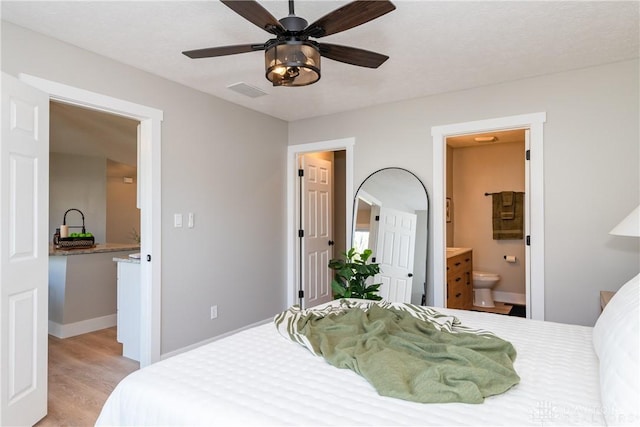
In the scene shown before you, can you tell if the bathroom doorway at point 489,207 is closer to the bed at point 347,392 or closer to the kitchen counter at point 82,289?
the bed at point 347,392

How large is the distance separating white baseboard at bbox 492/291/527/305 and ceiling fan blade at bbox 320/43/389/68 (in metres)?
4.65

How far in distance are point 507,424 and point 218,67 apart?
2870mm

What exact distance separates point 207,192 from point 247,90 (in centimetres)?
102

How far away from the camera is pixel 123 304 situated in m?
3.51

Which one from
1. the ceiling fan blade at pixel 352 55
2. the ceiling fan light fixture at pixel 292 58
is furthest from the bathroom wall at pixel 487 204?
the ceiling fan light fixture at pixel 292 58

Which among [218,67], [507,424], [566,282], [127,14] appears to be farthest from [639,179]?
[127,14]

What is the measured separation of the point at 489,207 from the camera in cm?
567

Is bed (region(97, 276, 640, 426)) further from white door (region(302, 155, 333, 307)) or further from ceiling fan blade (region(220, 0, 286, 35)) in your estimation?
white door (region(302, 155, 333, 307))

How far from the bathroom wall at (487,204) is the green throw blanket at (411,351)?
393 cm

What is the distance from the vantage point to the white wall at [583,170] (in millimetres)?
2826

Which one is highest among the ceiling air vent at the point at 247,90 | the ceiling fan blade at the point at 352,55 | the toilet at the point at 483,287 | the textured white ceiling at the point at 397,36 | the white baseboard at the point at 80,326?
the textured white ceiling at the point at 397,36

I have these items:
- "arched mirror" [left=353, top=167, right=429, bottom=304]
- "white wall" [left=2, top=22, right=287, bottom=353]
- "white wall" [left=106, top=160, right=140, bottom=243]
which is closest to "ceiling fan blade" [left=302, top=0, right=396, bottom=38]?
"white wall" [left=2, top=22, right=287, bottom=353]

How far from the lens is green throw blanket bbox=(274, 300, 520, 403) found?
4.17 ft

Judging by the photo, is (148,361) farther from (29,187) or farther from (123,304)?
(29,187)
